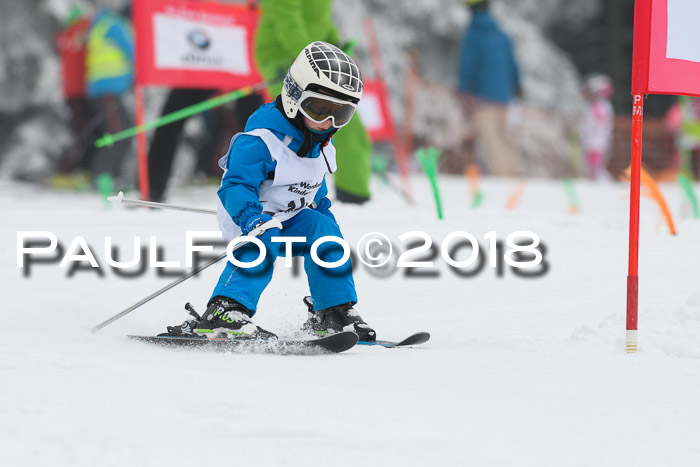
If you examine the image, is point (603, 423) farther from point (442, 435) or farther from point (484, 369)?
point (484, 369)

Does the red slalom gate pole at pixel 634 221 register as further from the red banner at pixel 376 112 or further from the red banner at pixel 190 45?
the red banner at pixel 376 112

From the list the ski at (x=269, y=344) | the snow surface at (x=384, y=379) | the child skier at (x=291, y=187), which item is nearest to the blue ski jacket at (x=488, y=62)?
the snow surface at (x=384, y=379)

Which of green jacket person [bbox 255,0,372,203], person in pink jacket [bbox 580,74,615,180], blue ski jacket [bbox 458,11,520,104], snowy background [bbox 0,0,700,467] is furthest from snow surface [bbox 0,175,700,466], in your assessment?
person in pink jacket [bbox 580,74,615,180]

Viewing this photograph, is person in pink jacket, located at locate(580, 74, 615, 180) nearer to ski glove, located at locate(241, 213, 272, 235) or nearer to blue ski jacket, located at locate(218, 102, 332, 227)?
blue ski jacket, located at locate(218, 102, 332, 227)

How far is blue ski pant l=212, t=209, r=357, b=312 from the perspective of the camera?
3.14 meters

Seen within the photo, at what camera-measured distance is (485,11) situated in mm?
8898

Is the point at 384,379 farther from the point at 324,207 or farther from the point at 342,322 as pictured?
the point at 324,207

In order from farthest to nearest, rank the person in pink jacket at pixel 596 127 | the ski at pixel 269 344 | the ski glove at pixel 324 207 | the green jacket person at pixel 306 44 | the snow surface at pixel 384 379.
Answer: the person in pink jacket at pixel 596 127
the green jacket person at pixel 306 44
the ski glove at pixel 324 207
the ski at pixel 269 344
the snow surface at pixel 384 379

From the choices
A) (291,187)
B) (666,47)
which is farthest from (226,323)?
(666,47)

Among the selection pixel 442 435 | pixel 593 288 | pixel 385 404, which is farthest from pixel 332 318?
pixel 593 288

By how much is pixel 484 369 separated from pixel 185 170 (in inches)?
355

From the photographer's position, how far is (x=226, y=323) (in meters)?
3.09

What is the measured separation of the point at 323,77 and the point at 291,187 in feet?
1.35

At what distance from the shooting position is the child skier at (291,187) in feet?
10.0
